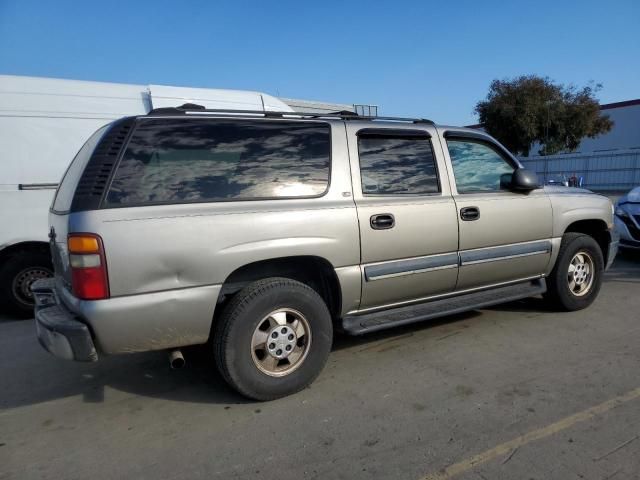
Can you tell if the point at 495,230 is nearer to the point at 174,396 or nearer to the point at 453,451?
the point at 453,451

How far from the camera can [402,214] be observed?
367 centimetres

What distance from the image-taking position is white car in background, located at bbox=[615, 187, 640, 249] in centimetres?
741

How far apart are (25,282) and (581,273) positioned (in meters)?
6.11

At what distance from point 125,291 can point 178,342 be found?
0.48 metres

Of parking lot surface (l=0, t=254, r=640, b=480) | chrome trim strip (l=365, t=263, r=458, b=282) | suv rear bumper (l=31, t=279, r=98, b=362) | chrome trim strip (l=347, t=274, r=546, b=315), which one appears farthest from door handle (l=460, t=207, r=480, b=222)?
suv rear bumper (l=31, t=279, r=98, b=362)

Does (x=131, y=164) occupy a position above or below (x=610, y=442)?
above

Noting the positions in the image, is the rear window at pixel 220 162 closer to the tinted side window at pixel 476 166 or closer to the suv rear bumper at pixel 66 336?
the suv rear bumper at pixel 66 336

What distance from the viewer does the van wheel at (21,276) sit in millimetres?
5273

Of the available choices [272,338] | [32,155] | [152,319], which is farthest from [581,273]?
[32,155]

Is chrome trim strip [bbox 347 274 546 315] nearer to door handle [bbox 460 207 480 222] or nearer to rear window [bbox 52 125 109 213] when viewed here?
door handle [bbox 460 207 480 222]

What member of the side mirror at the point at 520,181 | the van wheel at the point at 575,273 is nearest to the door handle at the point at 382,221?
the side mirror at the point at 520,181

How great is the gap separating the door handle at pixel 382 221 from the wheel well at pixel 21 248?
393 cm

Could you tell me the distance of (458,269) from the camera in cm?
399

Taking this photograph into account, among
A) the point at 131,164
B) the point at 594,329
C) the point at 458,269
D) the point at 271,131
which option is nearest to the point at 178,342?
the point at 131,164
